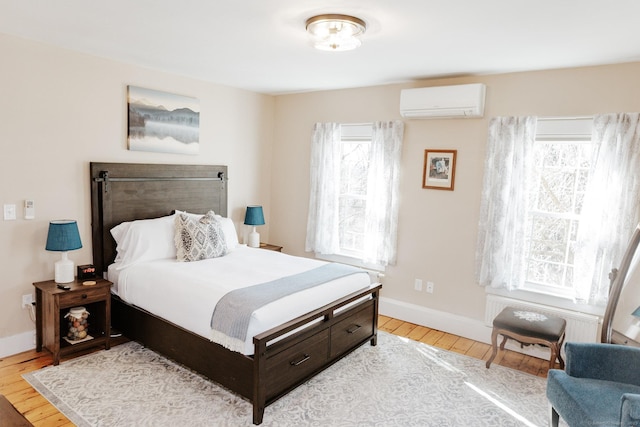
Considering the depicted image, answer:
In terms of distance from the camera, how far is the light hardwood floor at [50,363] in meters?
2.54

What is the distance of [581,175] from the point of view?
347 centimetres

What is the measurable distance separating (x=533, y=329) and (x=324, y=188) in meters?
2.59

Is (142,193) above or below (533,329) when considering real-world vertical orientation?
above

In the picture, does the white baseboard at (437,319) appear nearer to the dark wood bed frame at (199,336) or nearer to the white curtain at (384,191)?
the white curtain at (384,191)

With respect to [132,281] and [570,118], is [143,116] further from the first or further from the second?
[570,118]

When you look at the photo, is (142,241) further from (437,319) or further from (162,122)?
(437,319)

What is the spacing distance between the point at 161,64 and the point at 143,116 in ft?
1.69

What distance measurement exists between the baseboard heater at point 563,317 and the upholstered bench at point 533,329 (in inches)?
6.3

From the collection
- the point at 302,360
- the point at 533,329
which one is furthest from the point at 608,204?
the point at 302,360

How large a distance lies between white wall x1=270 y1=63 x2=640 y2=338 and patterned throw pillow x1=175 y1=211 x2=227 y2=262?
5.95 ft

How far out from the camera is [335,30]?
2543mm

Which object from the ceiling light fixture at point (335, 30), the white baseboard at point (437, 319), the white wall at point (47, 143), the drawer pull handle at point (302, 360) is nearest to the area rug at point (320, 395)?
the drawer pull handle at point (302, 360)

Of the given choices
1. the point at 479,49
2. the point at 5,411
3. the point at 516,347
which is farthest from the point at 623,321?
the point at 5,411

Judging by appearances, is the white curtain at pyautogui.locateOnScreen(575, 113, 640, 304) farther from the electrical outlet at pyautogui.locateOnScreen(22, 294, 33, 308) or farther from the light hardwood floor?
the electrical outlet at pyautogui.locateOnScreen(22, 294, 33, 308)
